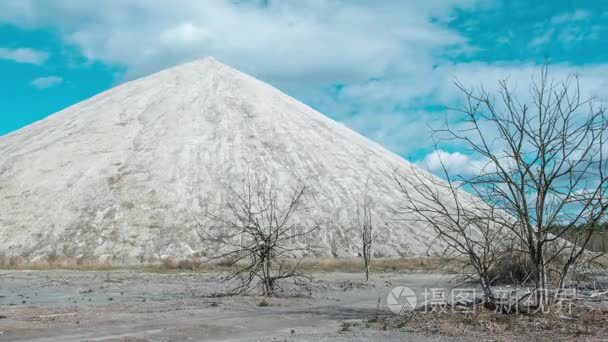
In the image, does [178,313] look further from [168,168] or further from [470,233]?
[168,168]

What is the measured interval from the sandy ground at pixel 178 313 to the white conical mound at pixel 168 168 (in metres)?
21.9

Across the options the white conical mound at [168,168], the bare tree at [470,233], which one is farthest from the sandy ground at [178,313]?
the white conical mound at [168,168]

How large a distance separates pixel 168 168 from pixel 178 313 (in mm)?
40508

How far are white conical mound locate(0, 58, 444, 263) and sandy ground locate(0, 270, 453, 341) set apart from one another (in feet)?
72.0

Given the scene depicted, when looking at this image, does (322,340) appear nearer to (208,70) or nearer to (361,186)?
(361,186)

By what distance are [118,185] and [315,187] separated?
16.0 metres

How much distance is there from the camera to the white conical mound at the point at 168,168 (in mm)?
46062

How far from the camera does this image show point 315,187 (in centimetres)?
5412

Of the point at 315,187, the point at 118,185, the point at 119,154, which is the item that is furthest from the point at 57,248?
the point at 315,187

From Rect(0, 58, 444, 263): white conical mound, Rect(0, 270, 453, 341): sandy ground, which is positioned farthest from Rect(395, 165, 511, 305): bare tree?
Rect(0, 58, 444, 263): white conical mound

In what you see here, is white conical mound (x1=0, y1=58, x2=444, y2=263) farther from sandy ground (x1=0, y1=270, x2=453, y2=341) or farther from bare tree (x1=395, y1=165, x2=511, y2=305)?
bare tree (x1=395, y1=165, x2=511, y2=305)

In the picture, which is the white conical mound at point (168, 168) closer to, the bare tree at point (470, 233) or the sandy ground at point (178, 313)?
the sandy ground at point (178, 313)

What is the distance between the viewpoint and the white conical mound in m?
46.1

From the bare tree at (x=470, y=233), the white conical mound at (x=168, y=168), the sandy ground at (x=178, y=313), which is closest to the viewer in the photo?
the sandy ground at (x=178, y=313)
